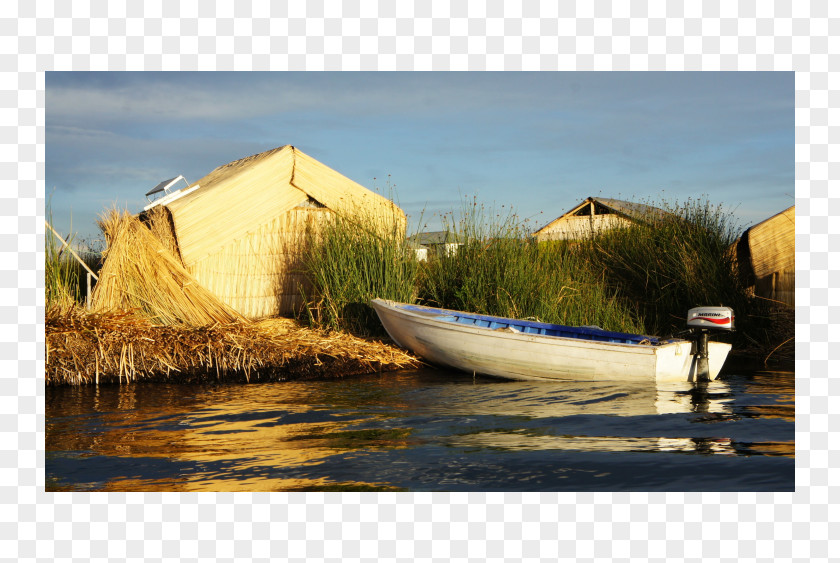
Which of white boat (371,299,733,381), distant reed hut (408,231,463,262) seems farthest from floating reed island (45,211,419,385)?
distant reed hut (408,231,463,262)

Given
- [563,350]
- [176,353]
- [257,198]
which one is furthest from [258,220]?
[563,350]

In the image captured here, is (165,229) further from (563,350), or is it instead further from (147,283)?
(563,350)

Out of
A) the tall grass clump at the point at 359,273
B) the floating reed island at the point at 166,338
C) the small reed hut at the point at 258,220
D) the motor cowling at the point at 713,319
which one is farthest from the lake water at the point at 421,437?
the small reed hut at the point at 258,220

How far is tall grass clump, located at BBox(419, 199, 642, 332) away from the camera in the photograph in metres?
10.4

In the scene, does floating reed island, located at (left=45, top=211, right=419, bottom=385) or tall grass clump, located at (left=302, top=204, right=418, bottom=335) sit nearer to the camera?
floating reed island, located at (left=45, top=211, right=419, bottom=385)

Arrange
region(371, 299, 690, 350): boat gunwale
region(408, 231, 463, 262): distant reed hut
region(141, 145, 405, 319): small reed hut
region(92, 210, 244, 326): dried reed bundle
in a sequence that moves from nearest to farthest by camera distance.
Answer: region(371, 299, 690, 350): boat gunwale → region(92, 210, 244, 326): dried reed bundle → region(141, 145, 405, 319): small reed hut → region(408, 231, 463, 262): distant reed hut

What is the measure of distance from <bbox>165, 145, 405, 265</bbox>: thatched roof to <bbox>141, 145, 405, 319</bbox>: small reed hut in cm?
1

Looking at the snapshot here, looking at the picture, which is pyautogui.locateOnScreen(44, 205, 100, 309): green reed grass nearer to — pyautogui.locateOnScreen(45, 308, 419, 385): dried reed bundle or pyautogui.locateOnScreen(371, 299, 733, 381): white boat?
pyautogui.locateOnScreen(45, 308, 419, 385): dried reed bundle

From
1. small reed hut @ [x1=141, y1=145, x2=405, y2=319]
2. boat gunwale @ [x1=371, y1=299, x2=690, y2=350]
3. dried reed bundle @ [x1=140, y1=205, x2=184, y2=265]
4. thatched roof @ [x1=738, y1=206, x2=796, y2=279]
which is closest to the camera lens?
boat gunwale @ [x1=371, y1=299, x2=690, y2=350]

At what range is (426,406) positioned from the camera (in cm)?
711

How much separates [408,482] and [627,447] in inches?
71.1

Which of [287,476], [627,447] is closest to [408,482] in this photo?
[287,476]

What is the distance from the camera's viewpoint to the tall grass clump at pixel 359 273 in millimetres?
10273

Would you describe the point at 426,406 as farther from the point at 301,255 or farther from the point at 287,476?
the point at 301,255
